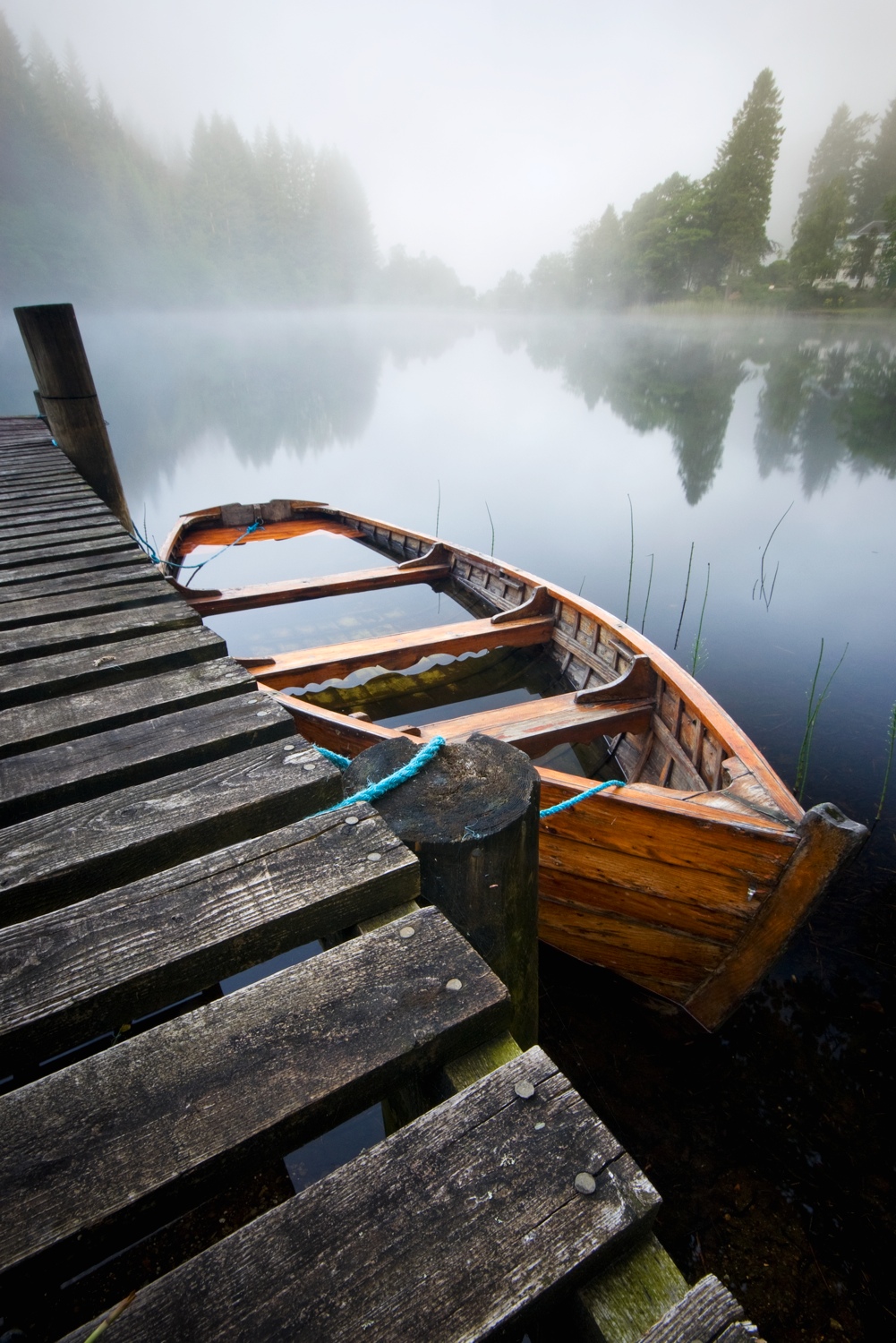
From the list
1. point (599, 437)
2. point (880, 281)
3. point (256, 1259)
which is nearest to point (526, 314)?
point (880, 281)

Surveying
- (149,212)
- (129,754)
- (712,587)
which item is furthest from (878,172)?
(129,754)

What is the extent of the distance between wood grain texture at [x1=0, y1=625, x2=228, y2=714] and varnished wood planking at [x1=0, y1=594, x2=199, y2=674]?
0.05m

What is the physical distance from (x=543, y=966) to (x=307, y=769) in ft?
8.45

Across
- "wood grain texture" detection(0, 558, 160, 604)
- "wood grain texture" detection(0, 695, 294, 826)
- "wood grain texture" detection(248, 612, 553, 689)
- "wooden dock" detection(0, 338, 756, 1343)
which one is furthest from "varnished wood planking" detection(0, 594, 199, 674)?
"wood grain texture" detection(248, 612, 553, 689)

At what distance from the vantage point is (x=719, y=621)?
318 inches

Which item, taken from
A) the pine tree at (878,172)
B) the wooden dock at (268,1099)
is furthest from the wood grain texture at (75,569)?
the pine tree at (878,172)

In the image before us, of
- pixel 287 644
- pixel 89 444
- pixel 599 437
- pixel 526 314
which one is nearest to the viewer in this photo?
pixel 89 444

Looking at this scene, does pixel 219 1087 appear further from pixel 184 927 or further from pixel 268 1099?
pixel 184 927

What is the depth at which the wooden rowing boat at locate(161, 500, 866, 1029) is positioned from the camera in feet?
8.07

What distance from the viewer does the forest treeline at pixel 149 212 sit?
61.1 m

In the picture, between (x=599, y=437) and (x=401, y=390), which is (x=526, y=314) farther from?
(x=599, y=437)

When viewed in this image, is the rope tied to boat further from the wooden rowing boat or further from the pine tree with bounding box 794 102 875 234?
the pine tree with bounding box 794 102 875 234

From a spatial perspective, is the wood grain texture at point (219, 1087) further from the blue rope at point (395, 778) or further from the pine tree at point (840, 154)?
the pine tree at point (840, 154)

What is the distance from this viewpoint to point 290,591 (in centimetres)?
627
